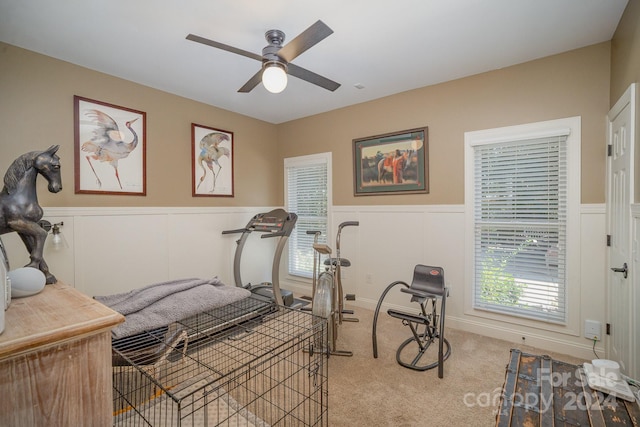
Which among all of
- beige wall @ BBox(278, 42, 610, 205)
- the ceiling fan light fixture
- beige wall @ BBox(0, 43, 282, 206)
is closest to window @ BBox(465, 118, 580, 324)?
beige wall @ BBox(278, 42, 610, 205)

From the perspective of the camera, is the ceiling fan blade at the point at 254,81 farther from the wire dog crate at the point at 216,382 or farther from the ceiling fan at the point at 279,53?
the wire dog crate at the point at 216,382

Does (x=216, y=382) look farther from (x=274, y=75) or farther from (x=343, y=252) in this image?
(x=343, y=252)

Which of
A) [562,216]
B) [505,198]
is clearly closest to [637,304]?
[562,216]

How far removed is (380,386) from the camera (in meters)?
2.21

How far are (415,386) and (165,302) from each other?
2.08 metres

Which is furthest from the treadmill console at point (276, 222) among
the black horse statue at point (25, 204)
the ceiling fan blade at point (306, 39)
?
the black horse statue at point (25, 204)

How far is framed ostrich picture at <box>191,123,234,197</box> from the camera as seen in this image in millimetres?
3732

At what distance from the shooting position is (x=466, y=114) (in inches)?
123

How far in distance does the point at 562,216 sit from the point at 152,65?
4.07 meters

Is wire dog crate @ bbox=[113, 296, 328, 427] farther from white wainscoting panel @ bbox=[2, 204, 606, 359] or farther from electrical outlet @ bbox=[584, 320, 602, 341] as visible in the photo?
electrical outlet @ bbox=[584, 320, 602, 341]

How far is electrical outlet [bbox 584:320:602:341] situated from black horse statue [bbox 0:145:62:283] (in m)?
3.78

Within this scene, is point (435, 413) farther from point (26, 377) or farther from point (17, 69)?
point (17, 69)

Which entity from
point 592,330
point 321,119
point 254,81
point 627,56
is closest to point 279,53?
point 254,81

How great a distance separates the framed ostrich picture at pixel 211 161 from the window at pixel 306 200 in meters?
0.96
